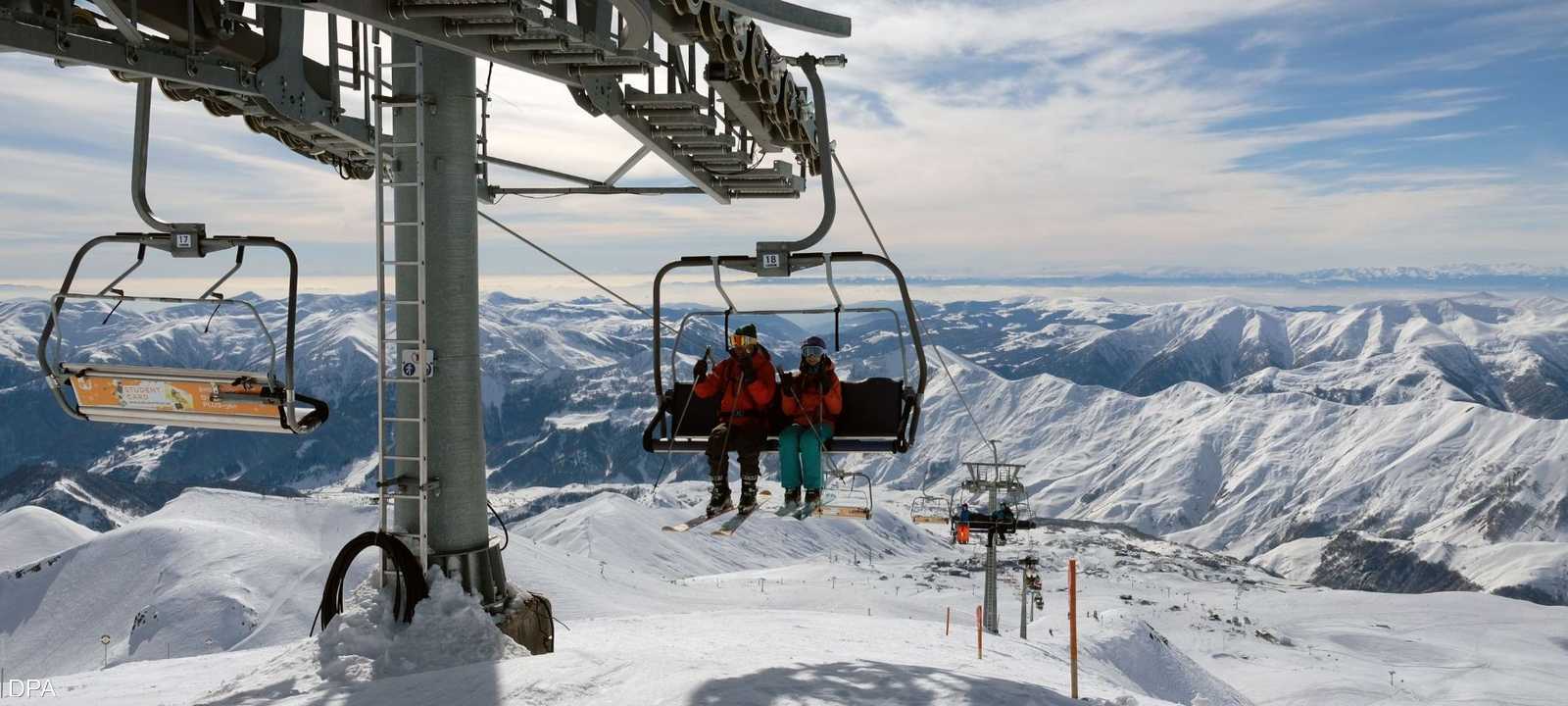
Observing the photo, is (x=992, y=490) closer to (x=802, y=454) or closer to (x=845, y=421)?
(x=845, y=421)

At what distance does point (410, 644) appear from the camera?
1183 cm

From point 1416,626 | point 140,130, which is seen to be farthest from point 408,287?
point 1416,626

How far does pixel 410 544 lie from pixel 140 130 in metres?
5.38

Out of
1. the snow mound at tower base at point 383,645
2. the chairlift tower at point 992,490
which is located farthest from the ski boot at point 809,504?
the chairlift tower at point 992,490

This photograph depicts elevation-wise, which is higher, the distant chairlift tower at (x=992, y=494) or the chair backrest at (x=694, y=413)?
the chair backrest at (x=694, y=413)

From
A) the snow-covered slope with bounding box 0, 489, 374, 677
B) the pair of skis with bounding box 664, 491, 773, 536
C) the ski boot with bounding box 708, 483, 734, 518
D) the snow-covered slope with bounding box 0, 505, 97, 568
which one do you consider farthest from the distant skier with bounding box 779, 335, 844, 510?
the snow-covered slope with bounding box 0, 505, 97, 568

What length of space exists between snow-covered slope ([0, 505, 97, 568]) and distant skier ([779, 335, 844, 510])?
A: 5026 inches

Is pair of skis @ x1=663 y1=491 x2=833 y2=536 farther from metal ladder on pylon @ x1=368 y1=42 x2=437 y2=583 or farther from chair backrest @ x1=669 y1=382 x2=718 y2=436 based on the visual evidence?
metal ladder on pylon @ x1=368 y1=42 x2=437 y2=583

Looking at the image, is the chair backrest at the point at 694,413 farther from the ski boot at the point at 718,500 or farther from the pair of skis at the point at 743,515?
the pair of skis at the point at 743,515

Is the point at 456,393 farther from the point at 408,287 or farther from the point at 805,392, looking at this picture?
the point at 805,392

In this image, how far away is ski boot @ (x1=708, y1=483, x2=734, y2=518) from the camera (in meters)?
14.1

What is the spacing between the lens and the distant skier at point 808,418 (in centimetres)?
1427

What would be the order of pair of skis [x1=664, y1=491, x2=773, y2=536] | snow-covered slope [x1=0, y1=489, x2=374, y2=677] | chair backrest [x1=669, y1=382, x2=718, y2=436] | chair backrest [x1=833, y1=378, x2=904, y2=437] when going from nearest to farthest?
pair of skis [x1=664, y1=491, x2=773, y2=536] < chair backrest [x1=833, y1=378, x2=904, y2=437] < chair backrest [x1=669, y1=382, x2=718, y2=436] < snow-covered slope [x1=0, y1=489, x2=374, y2=677]

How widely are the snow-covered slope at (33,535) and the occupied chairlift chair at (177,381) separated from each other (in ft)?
413
